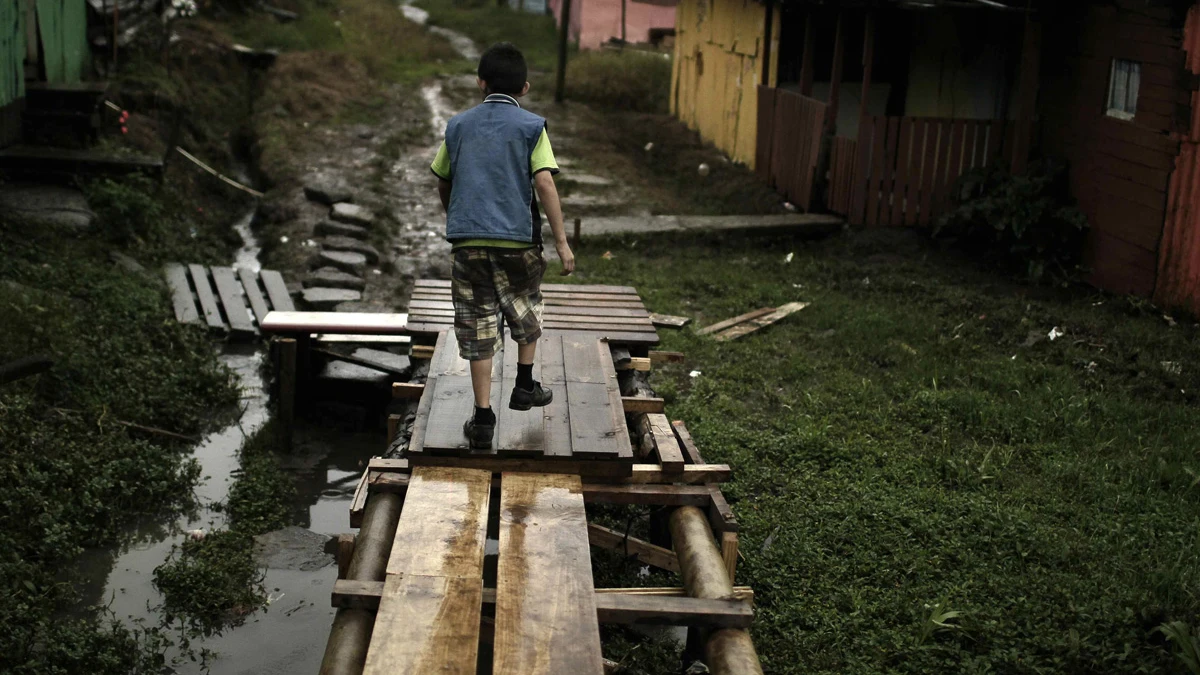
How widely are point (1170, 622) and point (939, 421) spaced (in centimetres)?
261

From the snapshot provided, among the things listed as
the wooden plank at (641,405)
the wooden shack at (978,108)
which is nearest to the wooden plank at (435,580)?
the wooden plank at (641,405)

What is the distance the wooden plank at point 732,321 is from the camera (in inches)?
369

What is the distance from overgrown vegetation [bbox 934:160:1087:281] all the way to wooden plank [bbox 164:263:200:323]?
23.7ft

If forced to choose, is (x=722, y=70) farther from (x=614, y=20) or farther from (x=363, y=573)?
(x=363, y=573)

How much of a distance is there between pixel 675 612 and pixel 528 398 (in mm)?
1590

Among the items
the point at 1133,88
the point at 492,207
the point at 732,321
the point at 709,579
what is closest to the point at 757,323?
the point at 732,321

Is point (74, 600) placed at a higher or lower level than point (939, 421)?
lower

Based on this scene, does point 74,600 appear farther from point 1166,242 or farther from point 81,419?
point 1166,242

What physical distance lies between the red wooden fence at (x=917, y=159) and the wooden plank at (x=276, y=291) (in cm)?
614

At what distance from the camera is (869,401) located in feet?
25.5

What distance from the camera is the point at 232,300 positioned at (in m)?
10.2

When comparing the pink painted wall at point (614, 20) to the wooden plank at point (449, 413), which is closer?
the wooden plank at point (449, 413)

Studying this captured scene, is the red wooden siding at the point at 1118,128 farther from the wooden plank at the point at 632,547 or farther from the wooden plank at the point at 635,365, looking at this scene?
the wooden plank at the point at 632,547

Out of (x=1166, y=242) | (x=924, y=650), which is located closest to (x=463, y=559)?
(x=924, y=650)
